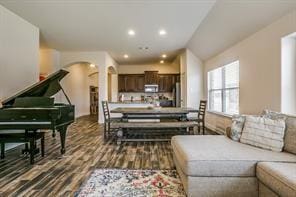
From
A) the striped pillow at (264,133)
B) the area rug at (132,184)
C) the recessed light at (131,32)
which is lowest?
the area rug at (132,184)

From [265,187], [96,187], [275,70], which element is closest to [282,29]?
[275,70]

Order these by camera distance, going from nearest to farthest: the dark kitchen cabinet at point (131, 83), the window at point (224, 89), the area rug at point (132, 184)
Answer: the area rug at point (132, 184), the window at point (224, 89), the dark kitchen cabinet at point (131, 83)

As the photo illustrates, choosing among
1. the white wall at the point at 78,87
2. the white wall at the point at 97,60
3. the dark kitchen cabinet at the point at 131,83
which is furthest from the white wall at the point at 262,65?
the white wall at the point at 78,87

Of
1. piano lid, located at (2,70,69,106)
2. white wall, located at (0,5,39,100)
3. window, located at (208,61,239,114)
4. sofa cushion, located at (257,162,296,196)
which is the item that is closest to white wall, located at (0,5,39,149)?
white wall, located at (0,5,39,100)

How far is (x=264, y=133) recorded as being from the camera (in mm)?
2680

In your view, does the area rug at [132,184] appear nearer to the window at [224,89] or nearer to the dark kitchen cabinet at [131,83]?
the window at [224,89]

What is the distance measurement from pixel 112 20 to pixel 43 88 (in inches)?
96.4

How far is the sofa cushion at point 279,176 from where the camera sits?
5.45 ft

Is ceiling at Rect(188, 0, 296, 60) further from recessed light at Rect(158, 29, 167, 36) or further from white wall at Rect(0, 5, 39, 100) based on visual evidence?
white wall at Rect(0, 5, 39, 100)

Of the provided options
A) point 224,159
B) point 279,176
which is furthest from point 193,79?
point 279,176

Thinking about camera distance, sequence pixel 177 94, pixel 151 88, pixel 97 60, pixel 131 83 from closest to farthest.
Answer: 1. pixel 97 60
2. pixel 177 94
3. pixel 151 88
4. pixel 131 83

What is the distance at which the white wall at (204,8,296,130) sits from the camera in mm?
3600

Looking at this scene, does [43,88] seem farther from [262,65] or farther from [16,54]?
[262,65]

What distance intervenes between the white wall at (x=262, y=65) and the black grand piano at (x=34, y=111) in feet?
11.9
